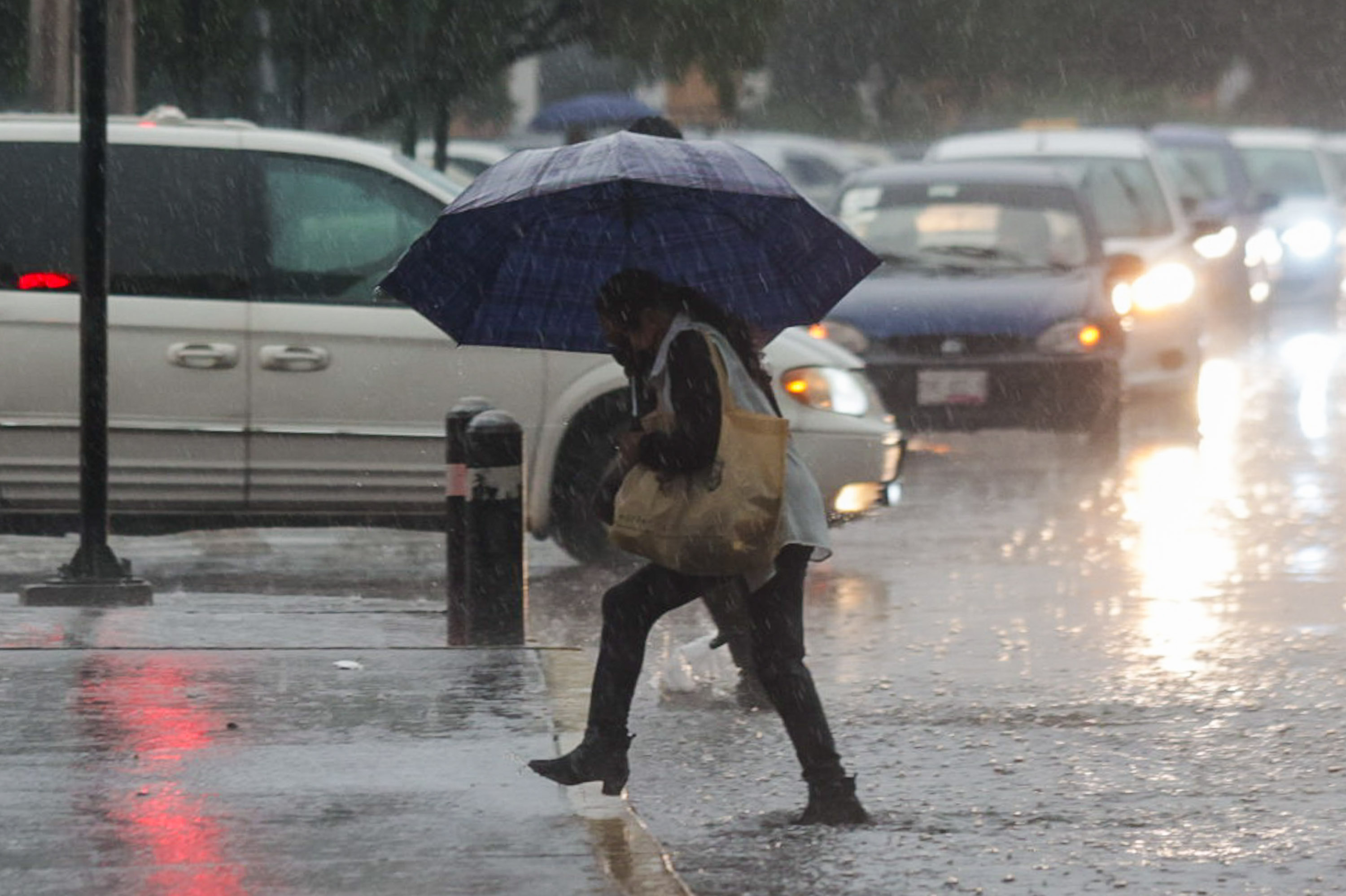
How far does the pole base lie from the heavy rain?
0.02 m

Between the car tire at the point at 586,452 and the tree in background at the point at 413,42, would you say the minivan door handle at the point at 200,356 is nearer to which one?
the car tire at the point at 586,452

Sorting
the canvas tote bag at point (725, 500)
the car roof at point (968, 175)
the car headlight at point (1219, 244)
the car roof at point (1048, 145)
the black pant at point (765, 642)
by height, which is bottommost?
the black pant at point (765, 642)

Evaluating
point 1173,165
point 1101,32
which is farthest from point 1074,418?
point 1101,32

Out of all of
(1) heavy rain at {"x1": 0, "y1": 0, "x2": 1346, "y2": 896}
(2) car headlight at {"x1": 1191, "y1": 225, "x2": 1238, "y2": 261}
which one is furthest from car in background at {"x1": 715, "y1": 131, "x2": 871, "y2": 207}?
(1) heavy rain at {"x1": 0, "y1": 0, "x2": 1346, "y2": 896}

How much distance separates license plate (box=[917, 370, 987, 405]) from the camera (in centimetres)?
1562

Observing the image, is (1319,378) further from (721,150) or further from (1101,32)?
(1101,32)

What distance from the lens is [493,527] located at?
30.4 ft

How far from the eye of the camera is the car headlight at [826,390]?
454 inches

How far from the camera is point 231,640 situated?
9.28 meters

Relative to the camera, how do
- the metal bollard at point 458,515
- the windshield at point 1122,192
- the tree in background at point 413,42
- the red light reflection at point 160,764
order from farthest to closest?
the windshield at point 1122,192, the tree in background at point 413,42, the metal bollard at point 458,515, the red light reflection at point 160,764

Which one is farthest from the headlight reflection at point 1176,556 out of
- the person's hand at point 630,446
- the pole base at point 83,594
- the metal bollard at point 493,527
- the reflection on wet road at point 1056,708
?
the pole base at point 83,594

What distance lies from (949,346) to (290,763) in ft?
28.8

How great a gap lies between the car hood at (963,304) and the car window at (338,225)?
463cm

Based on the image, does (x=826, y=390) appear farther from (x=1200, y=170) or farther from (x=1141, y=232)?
(x=1200, y=170)
